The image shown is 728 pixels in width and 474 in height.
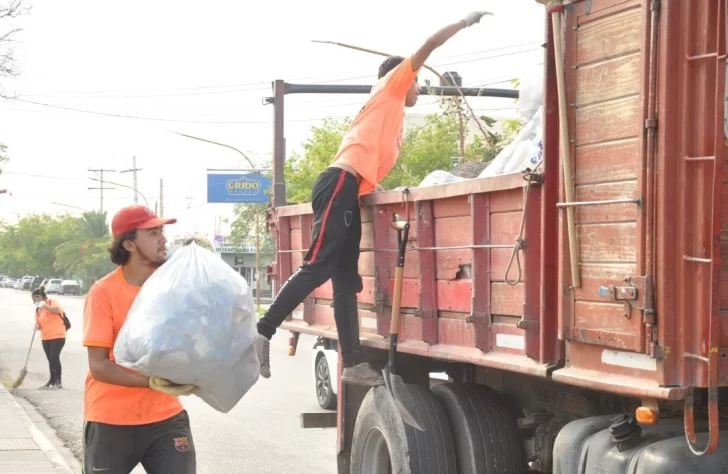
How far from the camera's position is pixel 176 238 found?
4922mm

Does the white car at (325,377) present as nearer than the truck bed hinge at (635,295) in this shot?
No

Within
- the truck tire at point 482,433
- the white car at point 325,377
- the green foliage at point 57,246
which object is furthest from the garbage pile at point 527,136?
the green foliage at point 57,246

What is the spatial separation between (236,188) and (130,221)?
44.1m

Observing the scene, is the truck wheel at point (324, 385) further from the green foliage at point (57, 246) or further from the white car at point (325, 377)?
the green foliage at point (57, 246)

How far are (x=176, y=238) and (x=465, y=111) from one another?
140 inches

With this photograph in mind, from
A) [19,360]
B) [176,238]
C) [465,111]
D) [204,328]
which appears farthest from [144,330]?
[19,360]

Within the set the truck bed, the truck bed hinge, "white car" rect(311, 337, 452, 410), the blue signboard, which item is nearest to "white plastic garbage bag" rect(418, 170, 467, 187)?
the truck bed

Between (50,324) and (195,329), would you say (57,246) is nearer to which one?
(50,324)

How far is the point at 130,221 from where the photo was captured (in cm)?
482

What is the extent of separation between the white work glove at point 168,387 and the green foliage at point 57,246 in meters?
85.1

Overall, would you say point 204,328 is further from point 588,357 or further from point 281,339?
point 281,339

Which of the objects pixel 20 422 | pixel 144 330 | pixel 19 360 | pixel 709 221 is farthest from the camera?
pixel 19 360

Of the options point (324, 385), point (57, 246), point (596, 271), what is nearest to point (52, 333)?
point (324, 385)

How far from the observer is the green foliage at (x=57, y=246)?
Answer: 96562 mm
